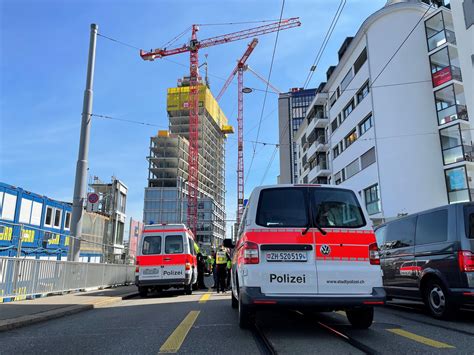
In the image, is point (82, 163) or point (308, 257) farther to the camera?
point (82, 163)

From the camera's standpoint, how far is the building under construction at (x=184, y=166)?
104m

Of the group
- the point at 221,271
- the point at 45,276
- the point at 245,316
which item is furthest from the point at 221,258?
the point at 245,316

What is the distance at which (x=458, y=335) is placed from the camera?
5.17 metres

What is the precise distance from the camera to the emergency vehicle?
44.2ft

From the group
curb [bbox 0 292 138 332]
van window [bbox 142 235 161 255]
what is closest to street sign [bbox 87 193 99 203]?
van window [bbox 142 235 161 255]

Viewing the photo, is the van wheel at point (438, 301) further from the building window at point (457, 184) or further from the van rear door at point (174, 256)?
the building window at point (457, 184)

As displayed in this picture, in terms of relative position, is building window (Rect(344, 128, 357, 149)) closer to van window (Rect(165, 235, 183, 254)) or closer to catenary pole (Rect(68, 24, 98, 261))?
van window (Rect(165, 235, 183, 254))

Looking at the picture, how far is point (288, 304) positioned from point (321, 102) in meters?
46.9

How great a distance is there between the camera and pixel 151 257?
45.1 feet

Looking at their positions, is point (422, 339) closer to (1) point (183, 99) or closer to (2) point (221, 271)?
(2) point (221, 271)

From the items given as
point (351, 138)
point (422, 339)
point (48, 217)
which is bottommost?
point (422, 339)

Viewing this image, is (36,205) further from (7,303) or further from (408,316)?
(408,316)

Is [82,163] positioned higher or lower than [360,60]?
lower

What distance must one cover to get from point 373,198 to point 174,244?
74.7 feet
